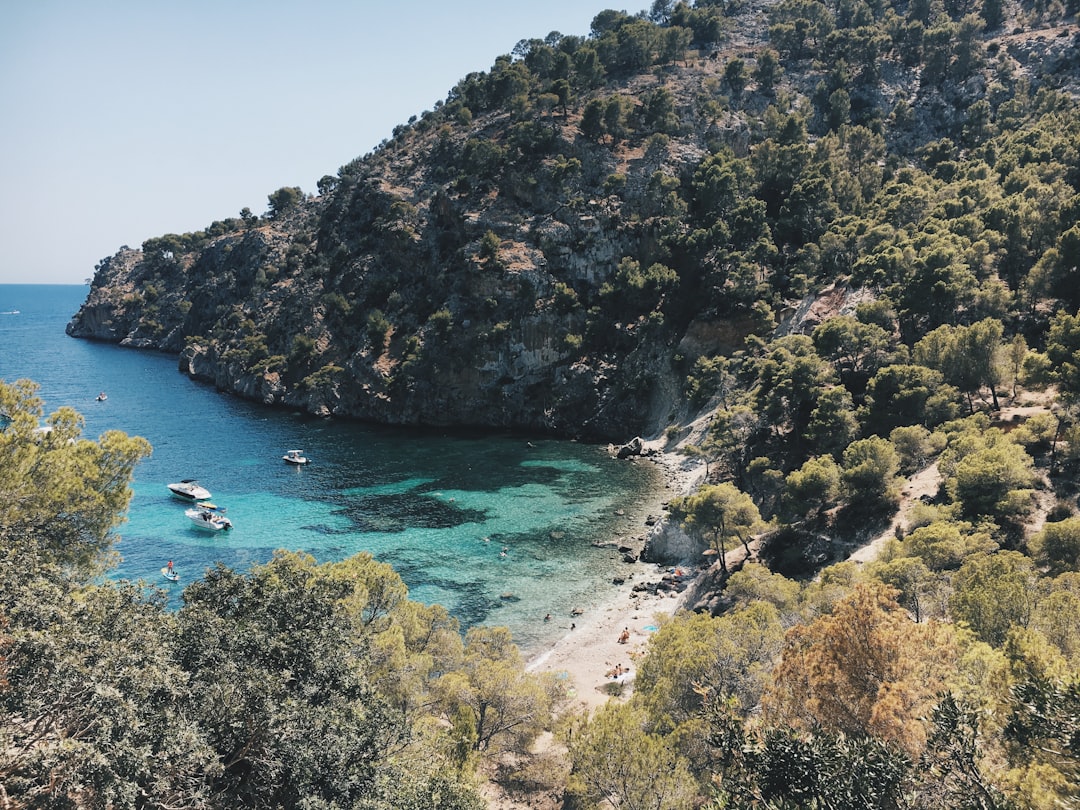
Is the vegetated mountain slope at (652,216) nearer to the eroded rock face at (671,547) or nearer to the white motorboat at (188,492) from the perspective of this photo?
the eroded rock face at (671,547)

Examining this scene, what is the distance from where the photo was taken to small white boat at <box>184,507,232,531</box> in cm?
5316

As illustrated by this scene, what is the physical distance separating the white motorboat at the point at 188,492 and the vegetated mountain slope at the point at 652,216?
32.7 metres

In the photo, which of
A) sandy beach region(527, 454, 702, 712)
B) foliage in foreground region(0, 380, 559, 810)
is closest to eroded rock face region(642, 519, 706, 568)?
sandy beach region(527, 454, 702, 712)

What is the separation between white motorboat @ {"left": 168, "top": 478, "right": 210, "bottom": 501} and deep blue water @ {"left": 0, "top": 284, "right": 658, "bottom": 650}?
125cm

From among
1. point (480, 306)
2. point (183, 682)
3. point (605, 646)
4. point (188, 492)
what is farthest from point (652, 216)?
point (183, 682)

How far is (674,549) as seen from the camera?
47906 mm

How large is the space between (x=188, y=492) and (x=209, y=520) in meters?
8.40

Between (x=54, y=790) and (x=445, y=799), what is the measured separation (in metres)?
Result: 8.65

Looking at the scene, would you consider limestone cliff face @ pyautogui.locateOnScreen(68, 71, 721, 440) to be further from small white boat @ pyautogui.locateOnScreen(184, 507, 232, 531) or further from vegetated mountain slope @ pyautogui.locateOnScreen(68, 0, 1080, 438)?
small white boat @ pyautogui.locateOnScreen(184, 507, 232, 531)

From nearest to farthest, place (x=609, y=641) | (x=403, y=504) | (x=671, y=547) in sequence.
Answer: (x=609, y=641), (x=671, y=547), (x=403, y=504)

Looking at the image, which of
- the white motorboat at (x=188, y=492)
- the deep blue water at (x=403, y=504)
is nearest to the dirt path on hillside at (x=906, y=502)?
the deep blue water at (x=403, y=504)

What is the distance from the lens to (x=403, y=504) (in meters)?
60.2

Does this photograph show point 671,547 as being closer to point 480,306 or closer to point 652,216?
point 480,306

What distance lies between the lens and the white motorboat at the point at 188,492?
5931 cm
